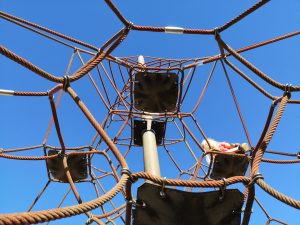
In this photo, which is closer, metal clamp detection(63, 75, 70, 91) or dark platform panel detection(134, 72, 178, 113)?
metal clamp detection(63, 75, 70, 91)

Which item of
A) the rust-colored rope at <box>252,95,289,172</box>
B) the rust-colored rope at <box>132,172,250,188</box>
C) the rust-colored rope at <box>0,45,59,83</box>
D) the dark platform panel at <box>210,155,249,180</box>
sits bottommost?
the rust-colored rope at <box>132,172,250,188</box>

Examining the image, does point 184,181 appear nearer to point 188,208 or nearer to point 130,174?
point 130,174

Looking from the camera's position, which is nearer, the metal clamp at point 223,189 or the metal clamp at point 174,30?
the metal clamp at point 223,189

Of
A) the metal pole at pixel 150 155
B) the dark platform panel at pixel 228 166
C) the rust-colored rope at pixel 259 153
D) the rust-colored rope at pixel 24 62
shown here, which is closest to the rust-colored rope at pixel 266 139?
the rust-colored rope at pixel 259 153

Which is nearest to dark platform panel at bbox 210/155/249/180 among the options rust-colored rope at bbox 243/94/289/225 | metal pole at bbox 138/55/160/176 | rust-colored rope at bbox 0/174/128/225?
metal pole at bbox 138/55/160/176

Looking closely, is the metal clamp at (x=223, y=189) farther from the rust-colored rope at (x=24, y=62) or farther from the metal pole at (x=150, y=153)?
the rust-colored rope at (x=24, y=62)

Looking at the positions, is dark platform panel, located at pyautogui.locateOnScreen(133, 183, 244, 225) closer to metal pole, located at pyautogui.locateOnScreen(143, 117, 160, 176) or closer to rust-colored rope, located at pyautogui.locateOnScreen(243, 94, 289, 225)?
rust-colored rope, located at pyautogui.locateOnScreen(243, 94, 289, 225)

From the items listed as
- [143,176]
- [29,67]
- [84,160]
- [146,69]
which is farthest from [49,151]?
[143,176]

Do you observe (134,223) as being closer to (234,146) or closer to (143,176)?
(143,176)

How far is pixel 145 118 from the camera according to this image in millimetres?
9062

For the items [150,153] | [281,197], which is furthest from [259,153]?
[150,153]

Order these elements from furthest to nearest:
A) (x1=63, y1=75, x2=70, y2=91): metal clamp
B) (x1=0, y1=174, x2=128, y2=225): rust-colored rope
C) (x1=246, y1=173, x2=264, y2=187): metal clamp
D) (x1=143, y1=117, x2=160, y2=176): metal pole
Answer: (x1=143, y1=117, x2=160, y2=176): metal pole → (x1=63, y1=75, x2=70, y2=91): metal clamp → (x1=246, y1=173, x2=264, y2=187): metal clamp → (x1=0, y1=174, x2=128, y2=225): rust-colored rope

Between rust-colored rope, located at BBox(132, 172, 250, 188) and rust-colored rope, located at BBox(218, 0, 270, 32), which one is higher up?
rust-colored rope, located at BBox(218, 0, 270, 32)

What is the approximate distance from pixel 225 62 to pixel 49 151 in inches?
180
